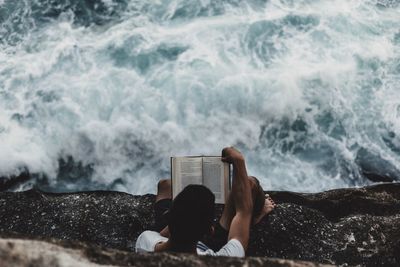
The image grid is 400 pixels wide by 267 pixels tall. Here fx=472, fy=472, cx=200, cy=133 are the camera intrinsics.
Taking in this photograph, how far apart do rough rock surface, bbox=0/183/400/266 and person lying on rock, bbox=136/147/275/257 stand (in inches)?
10.0

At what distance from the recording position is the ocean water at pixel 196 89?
17.9 feet

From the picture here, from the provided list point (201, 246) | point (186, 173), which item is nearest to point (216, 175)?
point (186, 173)

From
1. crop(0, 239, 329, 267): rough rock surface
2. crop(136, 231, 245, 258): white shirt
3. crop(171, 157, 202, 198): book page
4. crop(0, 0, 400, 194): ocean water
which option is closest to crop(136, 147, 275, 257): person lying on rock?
crop(136, 231, 245, 258): white shirt

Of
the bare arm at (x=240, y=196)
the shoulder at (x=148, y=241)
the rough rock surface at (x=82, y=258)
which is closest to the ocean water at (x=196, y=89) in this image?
the bare arm at (x=240, y=196)

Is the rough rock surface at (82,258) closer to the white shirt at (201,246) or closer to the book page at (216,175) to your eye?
the white shirt at (201,246)

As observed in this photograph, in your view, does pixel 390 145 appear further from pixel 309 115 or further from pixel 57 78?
pixel 57 78

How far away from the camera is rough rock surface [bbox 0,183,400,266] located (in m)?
3.88

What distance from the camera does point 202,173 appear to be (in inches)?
144

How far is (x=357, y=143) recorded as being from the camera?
18.8 ft

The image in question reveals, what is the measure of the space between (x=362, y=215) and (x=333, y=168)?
1310 millimetres

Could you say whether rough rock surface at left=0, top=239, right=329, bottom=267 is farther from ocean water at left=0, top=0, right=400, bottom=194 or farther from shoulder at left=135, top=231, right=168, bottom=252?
ocean water at left=0, top=0, right=400, bottom=194

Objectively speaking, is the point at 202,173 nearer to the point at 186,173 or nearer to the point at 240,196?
the point at 186,173

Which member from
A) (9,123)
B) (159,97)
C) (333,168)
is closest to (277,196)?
(333,168)

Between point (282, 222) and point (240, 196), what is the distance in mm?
696
